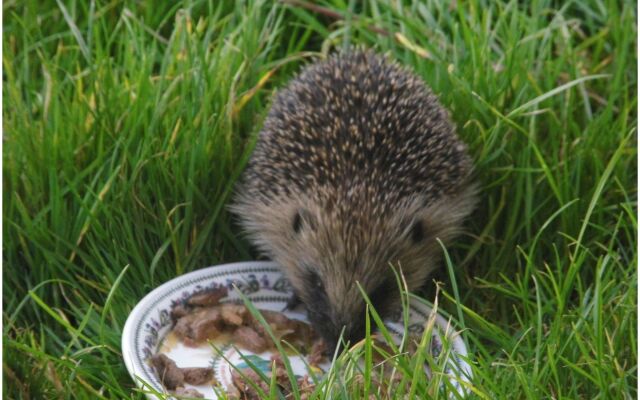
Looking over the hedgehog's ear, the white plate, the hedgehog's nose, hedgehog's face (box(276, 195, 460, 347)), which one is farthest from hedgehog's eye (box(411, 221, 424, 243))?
the hedgehog's nose

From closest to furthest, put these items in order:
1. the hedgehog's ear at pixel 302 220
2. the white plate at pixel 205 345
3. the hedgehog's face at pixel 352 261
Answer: the white plate at pixel 205 345 < the hedgehog's face at pixel 352 261 < the hedgehog's ear at pixel 302 220

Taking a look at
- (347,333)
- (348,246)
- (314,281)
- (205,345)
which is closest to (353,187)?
(348,246)

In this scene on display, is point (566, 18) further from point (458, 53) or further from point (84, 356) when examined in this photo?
point (84, 356)

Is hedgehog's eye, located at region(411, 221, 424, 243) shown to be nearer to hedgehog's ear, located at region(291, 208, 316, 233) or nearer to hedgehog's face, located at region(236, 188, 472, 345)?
hedgehog's face, located at region(236, 188, 472, 345)

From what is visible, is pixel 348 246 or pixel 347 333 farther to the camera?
pixel 348 246

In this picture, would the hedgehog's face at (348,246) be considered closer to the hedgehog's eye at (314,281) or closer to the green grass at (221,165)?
the hedgehog's eye at (314,281)

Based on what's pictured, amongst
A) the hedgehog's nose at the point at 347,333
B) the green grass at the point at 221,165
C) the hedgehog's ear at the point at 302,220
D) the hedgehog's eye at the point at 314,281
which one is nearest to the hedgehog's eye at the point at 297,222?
the hedgehog's ear at the point at 302,220

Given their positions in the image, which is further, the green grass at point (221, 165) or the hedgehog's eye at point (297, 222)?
the hedgehog's eye at point (297, 222)

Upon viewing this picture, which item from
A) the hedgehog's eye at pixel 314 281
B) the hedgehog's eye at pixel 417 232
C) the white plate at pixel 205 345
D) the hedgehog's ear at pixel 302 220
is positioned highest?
the hedgehog's ear at pixel 302 220

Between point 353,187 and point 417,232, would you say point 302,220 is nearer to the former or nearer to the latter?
point 353,187
